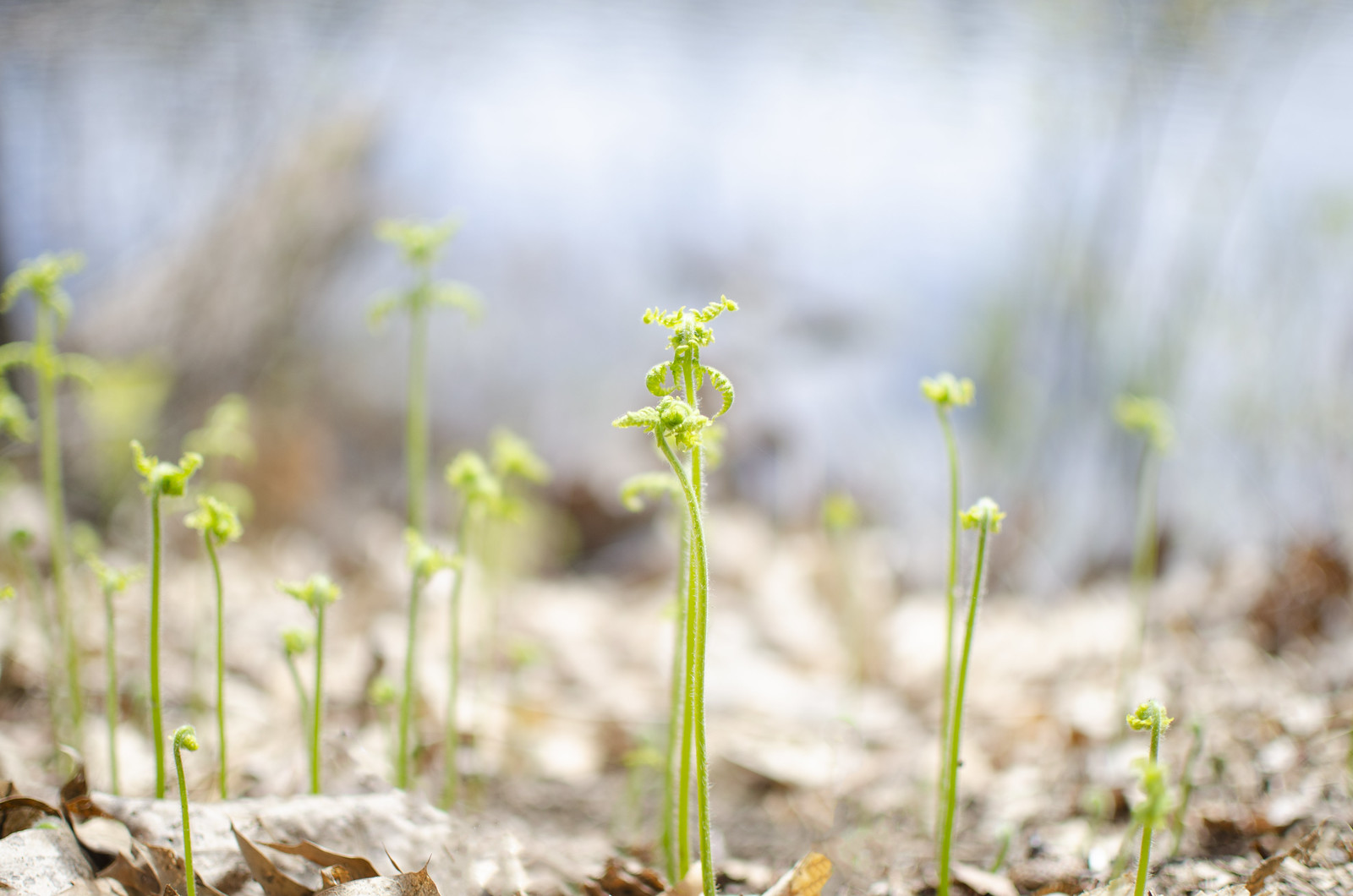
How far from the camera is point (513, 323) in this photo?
501cm

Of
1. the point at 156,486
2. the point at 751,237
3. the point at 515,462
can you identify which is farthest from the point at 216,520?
the point at 751,237

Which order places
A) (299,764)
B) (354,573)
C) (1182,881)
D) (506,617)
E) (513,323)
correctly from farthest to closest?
(513,323) → (354,573) → (506,617) → (299,764) → (1182,881)

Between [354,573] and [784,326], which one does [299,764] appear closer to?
[354,573]

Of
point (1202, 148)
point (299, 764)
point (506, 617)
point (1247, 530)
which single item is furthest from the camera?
point (1202, 148)

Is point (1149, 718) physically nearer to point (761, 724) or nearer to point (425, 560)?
point (425, 560)

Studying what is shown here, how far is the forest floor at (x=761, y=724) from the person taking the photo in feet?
4.75

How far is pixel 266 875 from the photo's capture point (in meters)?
1.27

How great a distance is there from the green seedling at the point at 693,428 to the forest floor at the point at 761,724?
1.27ft

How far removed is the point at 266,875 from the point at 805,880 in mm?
760

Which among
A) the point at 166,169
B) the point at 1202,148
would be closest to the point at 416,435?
the point at 166,169

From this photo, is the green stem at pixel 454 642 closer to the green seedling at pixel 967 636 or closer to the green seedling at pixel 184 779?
the green seedling at pixel 184 779

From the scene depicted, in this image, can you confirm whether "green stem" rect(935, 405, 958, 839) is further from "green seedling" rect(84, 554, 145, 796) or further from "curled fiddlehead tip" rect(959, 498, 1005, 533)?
"green seedling" rect(84, 554, 145, 796)

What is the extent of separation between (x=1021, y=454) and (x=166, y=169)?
4.56m


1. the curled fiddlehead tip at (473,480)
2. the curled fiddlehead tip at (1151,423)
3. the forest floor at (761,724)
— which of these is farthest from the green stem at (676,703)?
the curled fiddlehead tip at (1151,423)
